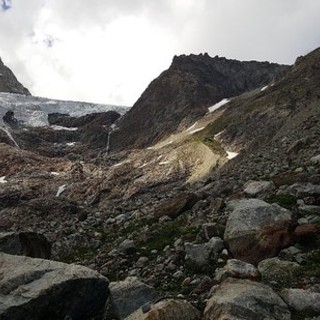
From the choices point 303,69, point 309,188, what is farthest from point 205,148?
point 309,188

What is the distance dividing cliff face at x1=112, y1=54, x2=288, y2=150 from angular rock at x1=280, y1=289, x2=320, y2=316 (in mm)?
108017

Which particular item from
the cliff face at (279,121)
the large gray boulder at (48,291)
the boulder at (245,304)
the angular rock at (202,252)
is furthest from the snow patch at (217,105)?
the boulder at (245,304)

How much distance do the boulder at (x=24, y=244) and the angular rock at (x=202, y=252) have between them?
733 cm

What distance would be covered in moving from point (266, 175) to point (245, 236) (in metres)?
16.0

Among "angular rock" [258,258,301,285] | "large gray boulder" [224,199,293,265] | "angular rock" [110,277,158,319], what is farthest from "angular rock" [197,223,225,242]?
"angular rock" [110,277,158,319]

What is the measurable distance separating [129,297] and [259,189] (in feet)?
40.1

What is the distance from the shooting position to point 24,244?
856 inches

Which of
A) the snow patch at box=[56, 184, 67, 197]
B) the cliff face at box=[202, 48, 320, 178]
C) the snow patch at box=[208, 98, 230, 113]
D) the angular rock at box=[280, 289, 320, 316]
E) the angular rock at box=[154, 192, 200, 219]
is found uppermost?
the snow patch at box=[208, 98, 230, 113]

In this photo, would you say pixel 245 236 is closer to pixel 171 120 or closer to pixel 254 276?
pixel 254 276

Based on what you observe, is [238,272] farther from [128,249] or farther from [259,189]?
[259,189]

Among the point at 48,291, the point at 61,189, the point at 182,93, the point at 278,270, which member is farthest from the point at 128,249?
the point at 182,93

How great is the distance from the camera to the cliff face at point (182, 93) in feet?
420

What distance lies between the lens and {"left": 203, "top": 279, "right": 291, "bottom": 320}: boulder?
11.1m

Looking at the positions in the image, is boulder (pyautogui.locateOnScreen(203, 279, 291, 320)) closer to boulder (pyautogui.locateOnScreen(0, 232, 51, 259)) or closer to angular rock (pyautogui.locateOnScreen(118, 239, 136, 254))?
angular rock (pyautogui.locateOnScreen(118, 239, 136, 254))
